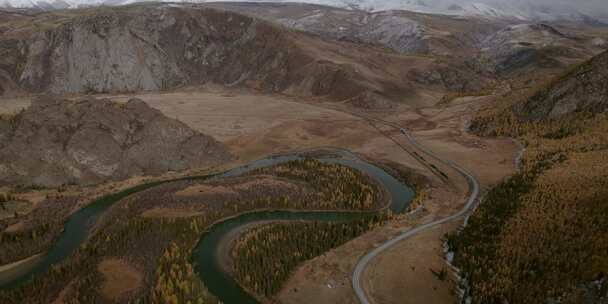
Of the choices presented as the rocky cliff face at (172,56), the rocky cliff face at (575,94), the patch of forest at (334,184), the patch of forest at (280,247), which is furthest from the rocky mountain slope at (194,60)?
the patch of forest at (280,247)

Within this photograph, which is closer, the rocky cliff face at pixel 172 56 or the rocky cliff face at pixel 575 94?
the rocky cliff face at pixel 575 94

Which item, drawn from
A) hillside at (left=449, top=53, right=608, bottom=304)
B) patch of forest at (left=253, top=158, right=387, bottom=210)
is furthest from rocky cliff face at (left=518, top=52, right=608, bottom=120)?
patch of forest at (left=253, top=158, right=387, bottom=210)

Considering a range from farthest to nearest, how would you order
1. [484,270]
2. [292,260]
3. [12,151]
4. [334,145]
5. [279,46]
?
1. [279,46]
2. [334,145]
3. [12,151]
4. [292,260]
5. [484,270]

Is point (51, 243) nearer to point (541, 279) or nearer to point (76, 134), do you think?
point (76, 134)

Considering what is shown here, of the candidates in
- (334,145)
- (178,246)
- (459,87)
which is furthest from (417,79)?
(178,246)

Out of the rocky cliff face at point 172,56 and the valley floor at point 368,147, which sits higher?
the rocky cliff face at point 172,56

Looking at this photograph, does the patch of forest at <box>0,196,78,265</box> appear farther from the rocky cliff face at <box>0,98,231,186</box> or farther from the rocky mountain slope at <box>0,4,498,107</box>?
the rocky mountain slope at <box>0,4,498,107</box>

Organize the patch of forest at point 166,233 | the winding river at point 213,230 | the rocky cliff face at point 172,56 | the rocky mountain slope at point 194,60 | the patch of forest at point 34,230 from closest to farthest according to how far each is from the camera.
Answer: the patch of forest at point 166,233
the winding river at point 213,230
the patch of forest at point 34,230
the rocky mountain slope at point 194,60
the rocky cliff face at point 172,56

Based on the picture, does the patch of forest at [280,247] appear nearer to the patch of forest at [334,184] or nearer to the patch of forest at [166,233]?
the patch of forest at [166,233]
